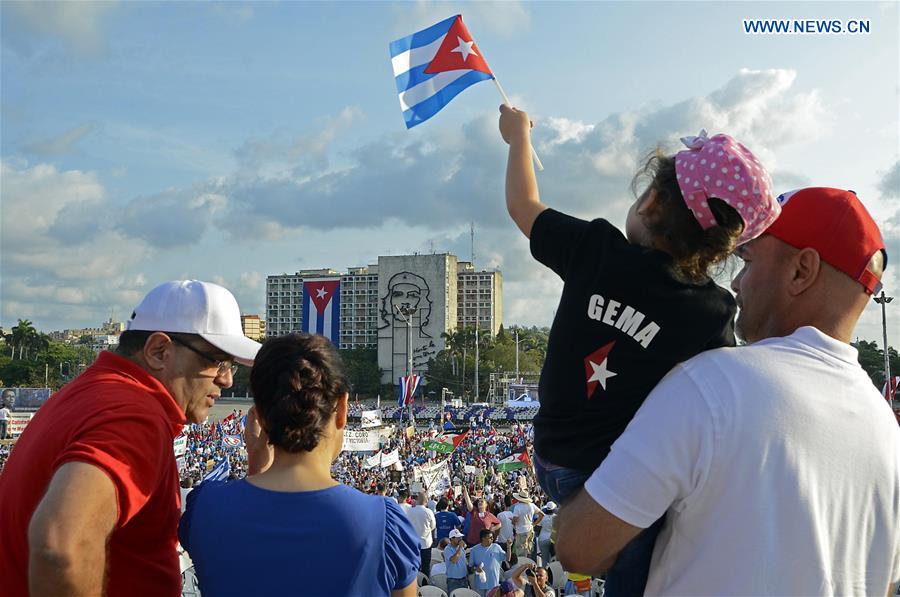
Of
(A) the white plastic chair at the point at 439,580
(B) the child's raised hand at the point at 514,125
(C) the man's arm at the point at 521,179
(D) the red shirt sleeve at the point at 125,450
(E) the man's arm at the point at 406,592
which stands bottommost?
(A) the white plastic chair at the point at 439,580

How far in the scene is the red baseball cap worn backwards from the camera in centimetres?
168

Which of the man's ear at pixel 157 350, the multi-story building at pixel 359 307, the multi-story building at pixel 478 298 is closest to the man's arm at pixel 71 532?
the man's ear at pixel 157 350

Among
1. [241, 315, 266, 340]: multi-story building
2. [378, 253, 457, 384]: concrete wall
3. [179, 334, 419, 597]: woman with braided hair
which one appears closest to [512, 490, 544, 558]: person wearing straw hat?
[179, 334, 419, 597]: woman with braided hair

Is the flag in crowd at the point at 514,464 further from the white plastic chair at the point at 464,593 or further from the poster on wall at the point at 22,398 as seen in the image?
the poster on wall at the point at 22,398

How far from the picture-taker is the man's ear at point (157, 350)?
7.40ft

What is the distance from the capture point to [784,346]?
157cm

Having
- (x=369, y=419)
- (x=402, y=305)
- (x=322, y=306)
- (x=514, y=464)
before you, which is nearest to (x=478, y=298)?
(x=402, y=305)

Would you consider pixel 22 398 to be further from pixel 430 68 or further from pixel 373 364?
pixel 373 364

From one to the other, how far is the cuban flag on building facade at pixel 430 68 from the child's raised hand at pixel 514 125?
5.51 ft

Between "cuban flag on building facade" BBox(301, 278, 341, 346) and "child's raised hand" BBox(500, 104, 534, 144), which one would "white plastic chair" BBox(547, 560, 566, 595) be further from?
"child's raised hand" BBox(500, 104, 534, 144)

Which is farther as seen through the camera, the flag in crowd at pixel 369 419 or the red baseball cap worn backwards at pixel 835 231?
the flag in crowd at pixel 369 419

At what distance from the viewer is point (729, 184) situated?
1698mm

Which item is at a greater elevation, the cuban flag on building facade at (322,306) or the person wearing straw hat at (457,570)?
the cuban flag on building facade at (322,306)

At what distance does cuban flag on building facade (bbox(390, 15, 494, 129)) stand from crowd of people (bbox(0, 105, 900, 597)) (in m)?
1.91
